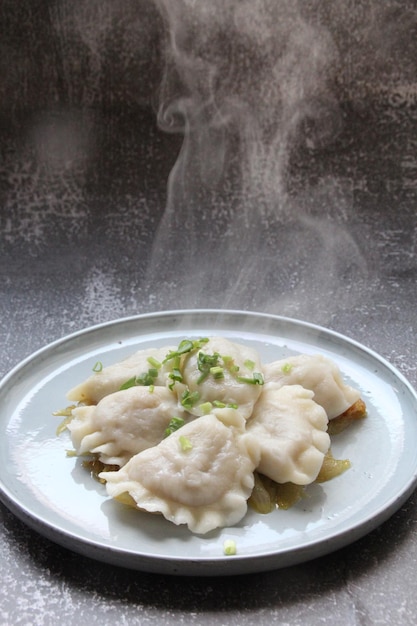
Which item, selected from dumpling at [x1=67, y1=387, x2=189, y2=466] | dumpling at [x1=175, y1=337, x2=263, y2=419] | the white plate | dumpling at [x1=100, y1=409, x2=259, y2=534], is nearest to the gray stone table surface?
the white plate

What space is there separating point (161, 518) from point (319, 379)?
686 millimetres

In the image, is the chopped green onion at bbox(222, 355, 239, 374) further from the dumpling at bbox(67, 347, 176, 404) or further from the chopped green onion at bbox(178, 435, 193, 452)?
the chopped green onion at bbox(178, 435, 193, 452)

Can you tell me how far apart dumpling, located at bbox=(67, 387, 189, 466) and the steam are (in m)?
1.62

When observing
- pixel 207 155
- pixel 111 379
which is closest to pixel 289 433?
pixel 111 379

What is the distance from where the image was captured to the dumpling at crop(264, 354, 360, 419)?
2520 millimetres

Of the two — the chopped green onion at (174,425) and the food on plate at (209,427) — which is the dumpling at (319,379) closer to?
the food on plate at (209,427)

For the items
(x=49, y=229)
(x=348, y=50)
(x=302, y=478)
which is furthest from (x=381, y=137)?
(x=302, y=478)

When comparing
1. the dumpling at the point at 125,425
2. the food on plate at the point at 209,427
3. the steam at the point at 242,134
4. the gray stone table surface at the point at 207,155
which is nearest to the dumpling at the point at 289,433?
the food on plate at the point at 209,427

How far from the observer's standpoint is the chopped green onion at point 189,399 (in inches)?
94.0

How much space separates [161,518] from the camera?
2.17 m

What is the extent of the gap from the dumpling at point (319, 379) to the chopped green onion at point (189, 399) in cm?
29

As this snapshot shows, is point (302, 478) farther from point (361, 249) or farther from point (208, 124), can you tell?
point (208, 124)

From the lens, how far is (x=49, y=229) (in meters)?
4.18

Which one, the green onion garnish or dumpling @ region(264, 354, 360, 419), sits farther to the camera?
dumpling @ region(264, 354, 360, 419)
